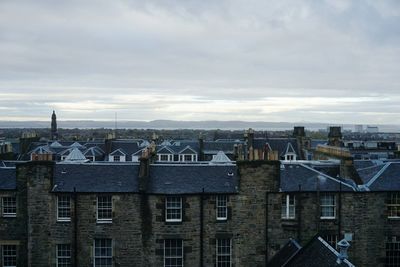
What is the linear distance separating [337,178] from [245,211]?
6918mm

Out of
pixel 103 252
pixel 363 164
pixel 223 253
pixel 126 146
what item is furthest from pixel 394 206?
pixel 126 146

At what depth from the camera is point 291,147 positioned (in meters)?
68.5

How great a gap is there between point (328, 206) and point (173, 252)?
976 cm

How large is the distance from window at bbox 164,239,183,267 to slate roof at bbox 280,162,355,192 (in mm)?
7082

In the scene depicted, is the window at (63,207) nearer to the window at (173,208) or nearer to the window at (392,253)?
the window at (173,208)

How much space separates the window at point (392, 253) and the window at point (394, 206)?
4.56ft

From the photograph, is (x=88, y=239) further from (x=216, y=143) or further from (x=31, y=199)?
(x=216, y=143)

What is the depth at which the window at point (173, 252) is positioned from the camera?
2953 cm

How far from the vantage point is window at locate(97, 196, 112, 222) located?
2962 centimetres

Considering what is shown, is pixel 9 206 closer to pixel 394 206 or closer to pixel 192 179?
pixel 192 179

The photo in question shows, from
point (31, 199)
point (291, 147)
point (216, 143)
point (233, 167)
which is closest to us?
point (31, 199)

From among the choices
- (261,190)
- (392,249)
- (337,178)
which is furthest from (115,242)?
(392,249)

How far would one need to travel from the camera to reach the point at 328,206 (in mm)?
30203

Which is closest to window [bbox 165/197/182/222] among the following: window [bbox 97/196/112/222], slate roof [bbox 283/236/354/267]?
window [bbox 97/196/112/222]
